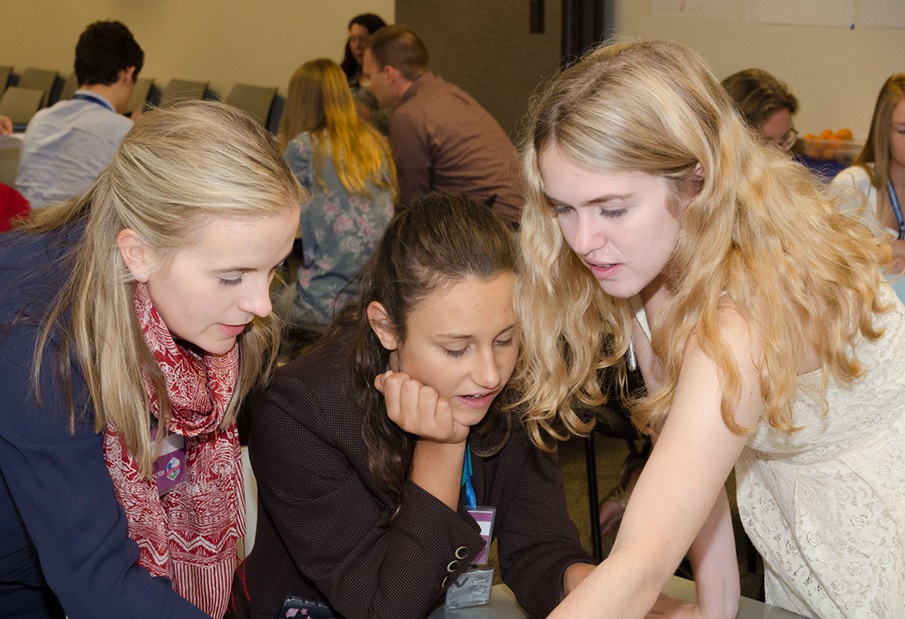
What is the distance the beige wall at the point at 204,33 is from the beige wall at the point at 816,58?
2925mm

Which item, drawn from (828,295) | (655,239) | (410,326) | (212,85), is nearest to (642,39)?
(655,239)

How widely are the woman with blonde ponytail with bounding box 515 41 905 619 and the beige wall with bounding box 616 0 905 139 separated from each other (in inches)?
121

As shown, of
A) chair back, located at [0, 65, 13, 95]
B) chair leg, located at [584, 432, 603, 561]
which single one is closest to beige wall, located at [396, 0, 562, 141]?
chair leg, located at [584, 432, 603, 561]

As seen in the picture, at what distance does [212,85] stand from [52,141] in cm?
475

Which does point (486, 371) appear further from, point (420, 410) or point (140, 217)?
point (140, 217)

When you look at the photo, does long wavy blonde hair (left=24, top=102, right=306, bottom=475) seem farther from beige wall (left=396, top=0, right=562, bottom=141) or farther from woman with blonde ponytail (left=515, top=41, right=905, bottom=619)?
beige wall (left=396, top=0, right=562, bottom=141)

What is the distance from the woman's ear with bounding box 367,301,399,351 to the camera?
5.36 feet

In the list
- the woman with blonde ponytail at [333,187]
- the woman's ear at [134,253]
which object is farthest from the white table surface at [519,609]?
the woman with blonde ponytail at [333,187]

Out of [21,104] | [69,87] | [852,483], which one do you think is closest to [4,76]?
[69,87]

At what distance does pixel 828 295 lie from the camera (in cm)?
129

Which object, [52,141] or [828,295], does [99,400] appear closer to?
[828,295]

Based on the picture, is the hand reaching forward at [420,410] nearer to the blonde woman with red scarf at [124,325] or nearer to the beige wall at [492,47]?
the blonde woman with red scarf at [124,325]

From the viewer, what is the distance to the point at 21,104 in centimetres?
867

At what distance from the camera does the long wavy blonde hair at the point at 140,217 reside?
1.29 m
